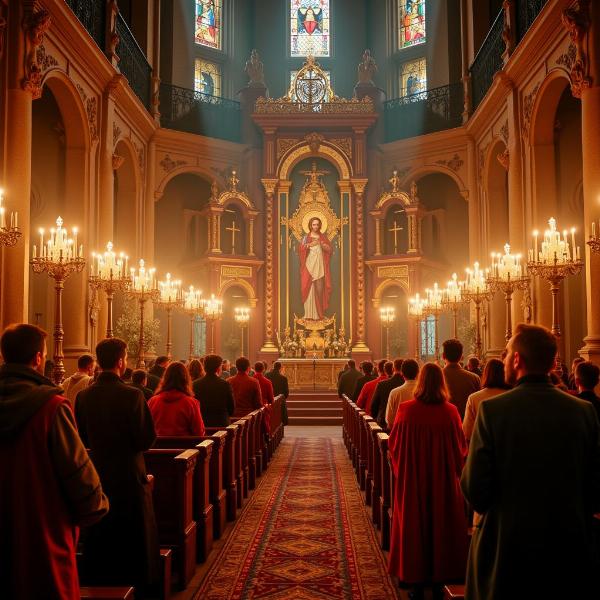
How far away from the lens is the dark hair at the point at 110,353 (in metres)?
4.58

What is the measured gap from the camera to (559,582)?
2781mm

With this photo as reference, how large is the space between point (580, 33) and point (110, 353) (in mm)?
9216

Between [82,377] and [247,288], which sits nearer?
[82,377]

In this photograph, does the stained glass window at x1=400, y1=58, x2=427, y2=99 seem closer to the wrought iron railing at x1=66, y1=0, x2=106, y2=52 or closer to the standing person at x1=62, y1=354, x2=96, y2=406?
the wrought iron railing at x1=66, y1=0, x2=106, y2=52

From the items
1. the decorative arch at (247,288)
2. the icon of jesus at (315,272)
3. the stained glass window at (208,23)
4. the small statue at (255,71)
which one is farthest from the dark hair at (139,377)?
the stained glass window at (208,23)

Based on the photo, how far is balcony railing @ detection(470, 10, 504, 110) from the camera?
1669 centimetres

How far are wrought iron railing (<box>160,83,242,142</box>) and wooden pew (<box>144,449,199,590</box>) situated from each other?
55.0 ft

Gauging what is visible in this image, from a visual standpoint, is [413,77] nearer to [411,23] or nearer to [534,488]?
[411,23]

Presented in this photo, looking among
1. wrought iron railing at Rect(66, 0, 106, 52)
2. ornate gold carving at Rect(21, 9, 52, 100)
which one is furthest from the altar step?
ornate gold carving at Rect(21, 9, 52, 100)

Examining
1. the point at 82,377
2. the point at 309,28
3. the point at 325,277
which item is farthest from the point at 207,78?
the point at 82,377

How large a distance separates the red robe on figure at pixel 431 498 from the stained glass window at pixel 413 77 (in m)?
21.1

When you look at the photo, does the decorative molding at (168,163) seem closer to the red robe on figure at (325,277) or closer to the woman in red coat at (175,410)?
the red robe on figure at (325,277)

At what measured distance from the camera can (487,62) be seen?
59.1ft

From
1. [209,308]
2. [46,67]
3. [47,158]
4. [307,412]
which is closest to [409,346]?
[307,412]
